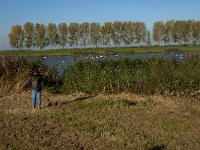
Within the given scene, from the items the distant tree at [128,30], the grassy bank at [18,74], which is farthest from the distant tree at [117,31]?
the grassy bank at [18,74]

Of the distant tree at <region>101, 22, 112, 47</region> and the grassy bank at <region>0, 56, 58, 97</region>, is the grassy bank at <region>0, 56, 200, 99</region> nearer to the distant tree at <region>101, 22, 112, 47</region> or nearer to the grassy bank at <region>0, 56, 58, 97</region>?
the grassy bank at <region>0, 56, 58, 97</region>

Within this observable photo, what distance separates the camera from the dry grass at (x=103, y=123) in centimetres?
1148

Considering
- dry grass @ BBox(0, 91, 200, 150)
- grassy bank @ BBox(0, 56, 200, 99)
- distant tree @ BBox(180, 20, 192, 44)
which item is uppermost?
distant tree @ BBox(180, 20, 192, 44)

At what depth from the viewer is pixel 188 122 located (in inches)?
536

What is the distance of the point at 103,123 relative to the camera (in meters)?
14.0

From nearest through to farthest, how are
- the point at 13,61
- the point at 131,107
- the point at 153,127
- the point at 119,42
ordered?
the point at 153,127 < the point at 131,107 < the point at 13,61 < the point at 119,42

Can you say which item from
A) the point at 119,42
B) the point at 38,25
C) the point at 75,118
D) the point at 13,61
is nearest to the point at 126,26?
the point at 119,42

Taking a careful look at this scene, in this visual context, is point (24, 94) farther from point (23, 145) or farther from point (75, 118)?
point (23, 145)

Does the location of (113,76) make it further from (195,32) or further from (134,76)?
(195,32)

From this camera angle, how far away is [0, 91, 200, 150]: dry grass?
11.5m

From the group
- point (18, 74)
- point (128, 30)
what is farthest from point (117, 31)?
point (18, 74)

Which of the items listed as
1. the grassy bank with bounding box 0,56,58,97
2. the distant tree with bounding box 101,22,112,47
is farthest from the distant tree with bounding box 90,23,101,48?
the grassy bank with bounding box 0,56,58,97

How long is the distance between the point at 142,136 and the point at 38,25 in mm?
103818

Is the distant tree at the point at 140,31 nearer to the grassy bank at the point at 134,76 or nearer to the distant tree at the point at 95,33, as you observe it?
the distant tree at the point at 95,33
